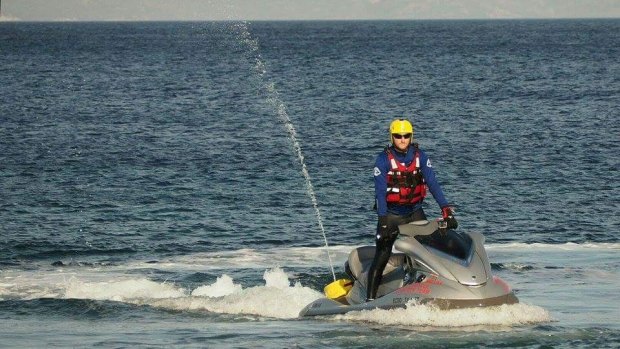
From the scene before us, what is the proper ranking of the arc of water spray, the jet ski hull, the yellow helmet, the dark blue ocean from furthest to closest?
the arc of water spray, the dark blue ocean, the yellow helmet, the jet ski hull

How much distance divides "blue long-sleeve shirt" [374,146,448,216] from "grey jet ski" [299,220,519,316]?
1.27ft

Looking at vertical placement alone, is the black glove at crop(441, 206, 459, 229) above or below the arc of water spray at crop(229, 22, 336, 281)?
above

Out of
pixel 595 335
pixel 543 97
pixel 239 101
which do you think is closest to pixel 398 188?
pixel 595 335

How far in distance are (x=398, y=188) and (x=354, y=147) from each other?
31.7m

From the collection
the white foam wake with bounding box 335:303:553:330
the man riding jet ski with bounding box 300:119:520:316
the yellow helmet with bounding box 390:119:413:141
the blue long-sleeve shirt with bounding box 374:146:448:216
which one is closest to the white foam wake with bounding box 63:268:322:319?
the man riding jet ski with bounding box 300:119:520:316

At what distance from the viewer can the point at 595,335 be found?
15.6 meters

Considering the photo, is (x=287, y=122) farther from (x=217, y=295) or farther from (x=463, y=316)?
(x=463, y=316)

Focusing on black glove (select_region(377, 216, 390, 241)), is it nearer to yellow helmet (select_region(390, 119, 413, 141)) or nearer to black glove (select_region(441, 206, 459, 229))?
black glove (select_region(441, 206, 459, 229))

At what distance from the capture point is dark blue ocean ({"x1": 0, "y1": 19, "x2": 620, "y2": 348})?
16.7 metres

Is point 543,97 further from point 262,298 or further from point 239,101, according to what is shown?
point 262,298

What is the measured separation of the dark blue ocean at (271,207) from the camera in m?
16.7

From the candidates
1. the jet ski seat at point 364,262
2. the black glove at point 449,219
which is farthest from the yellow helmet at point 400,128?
the jet ski seat at point 364,262

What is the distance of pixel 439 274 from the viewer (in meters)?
15.7

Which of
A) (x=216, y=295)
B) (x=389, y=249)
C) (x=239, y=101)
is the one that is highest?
(x=389, y=249)
